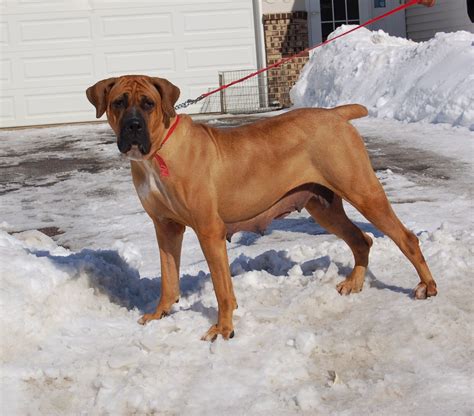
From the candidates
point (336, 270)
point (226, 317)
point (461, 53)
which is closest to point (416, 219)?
point (336, 270)

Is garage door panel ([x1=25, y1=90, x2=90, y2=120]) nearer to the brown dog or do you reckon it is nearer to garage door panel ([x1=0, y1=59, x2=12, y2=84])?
garage door panel ([x1=0, y1=59, x2=12, y2=84])

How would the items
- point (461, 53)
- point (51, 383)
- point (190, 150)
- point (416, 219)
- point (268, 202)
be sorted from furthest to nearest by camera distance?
point (461, 53) → point (416, 219) → point (268, 202) → point (190, 150) → point (51, 383)

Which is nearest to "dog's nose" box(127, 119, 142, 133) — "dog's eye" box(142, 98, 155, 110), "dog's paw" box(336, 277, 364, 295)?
"dog's eye" box(142, 98, 155, 110)

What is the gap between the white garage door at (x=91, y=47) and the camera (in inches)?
599

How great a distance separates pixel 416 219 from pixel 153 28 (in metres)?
10.6

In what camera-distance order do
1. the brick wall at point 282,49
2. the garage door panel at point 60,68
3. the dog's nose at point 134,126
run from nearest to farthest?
1. the dog's nose at point 134,126
2. the garage door panel at point 60,68
3. the brick wall at point 282,49

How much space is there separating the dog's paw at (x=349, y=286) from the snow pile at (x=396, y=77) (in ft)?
21.6

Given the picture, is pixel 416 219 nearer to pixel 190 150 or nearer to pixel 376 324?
pixel 376 324

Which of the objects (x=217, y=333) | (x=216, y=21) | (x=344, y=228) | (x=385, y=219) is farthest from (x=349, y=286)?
(x=216, y=21)

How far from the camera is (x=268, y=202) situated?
3.99m

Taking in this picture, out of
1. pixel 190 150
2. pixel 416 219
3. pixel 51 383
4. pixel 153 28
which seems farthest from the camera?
pixel 153 28

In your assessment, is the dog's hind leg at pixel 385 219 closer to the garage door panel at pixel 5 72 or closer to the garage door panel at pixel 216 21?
the garage door panel at pixel 216 21

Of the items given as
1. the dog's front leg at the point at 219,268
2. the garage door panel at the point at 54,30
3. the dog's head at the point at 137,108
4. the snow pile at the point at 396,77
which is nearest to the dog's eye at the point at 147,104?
the dog's head at the point at 137,108

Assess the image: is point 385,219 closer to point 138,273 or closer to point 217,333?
point 217,333
